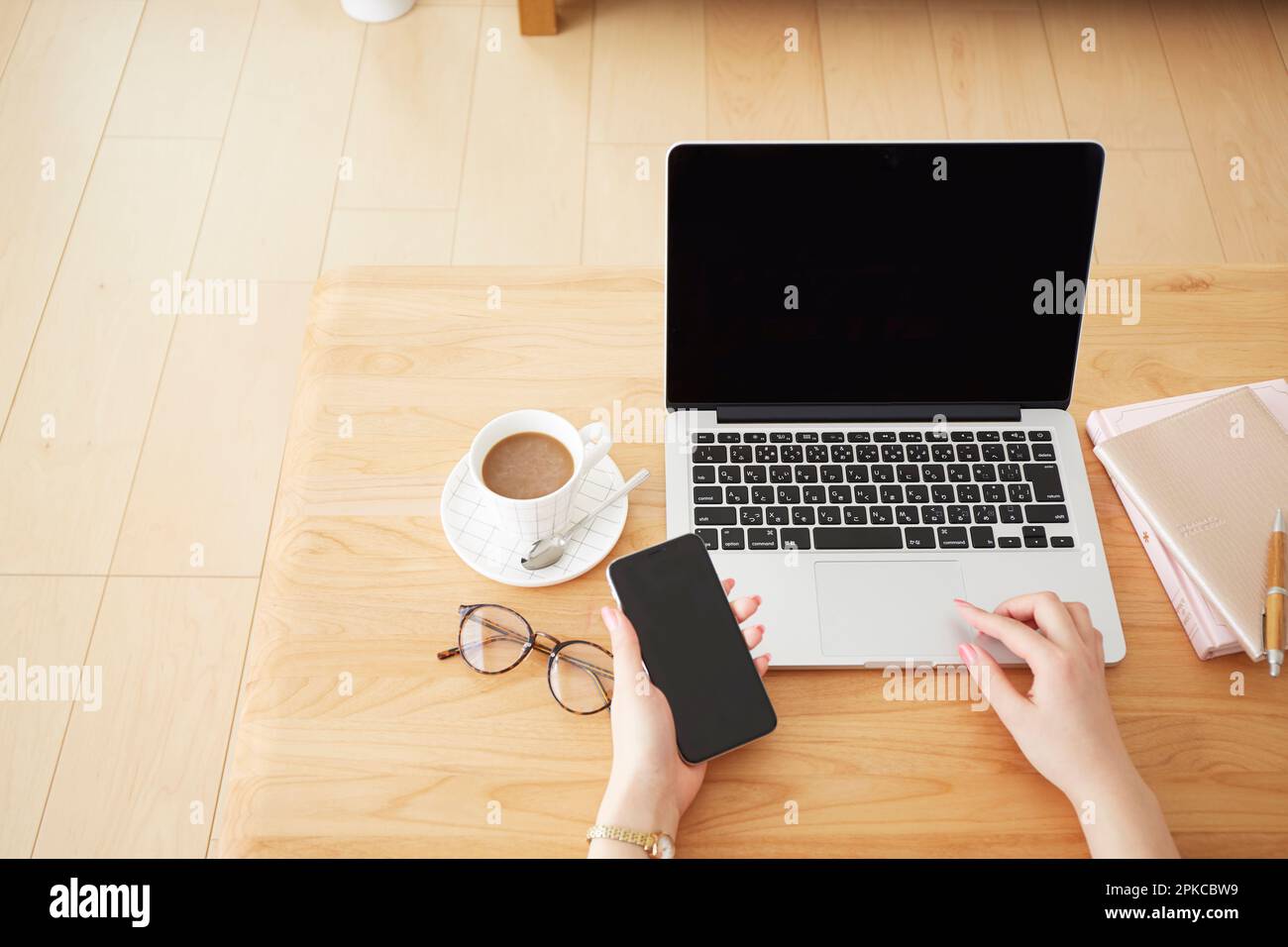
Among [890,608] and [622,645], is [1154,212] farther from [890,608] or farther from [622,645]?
[622,645]

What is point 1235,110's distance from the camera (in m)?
2.48

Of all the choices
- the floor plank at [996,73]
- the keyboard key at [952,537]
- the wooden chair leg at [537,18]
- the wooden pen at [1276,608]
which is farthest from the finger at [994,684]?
the wooden chair leg at [537,18]

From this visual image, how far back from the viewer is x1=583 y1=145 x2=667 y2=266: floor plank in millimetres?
2235

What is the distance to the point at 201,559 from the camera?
6.05ft

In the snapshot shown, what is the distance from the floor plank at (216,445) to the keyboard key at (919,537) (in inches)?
51.8

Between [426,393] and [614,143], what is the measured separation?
1522mm

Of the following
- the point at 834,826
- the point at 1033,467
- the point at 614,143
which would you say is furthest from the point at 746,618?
the point at 614,143

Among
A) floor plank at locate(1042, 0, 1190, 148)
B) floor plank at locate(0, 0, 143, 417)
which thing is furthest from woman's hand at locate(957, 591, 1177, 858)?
floor plank at locate(0, 0, 143, 417)

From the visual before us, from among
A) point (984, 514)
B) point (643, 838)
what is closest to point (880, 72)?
point (984, 514)

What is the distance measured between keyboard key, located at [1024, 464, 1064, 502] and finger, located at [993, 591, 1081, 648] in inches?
5.0

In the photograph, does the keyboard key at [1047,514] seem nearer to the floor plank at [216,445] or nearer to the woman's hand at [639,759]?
the woman's hand at [639,759]

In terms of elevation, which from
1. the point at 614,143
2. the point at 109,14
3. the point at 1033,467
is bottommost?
the point at 614,143

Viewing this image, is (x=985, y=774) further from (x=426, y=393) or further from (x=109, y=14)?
(x=109, y=14)
